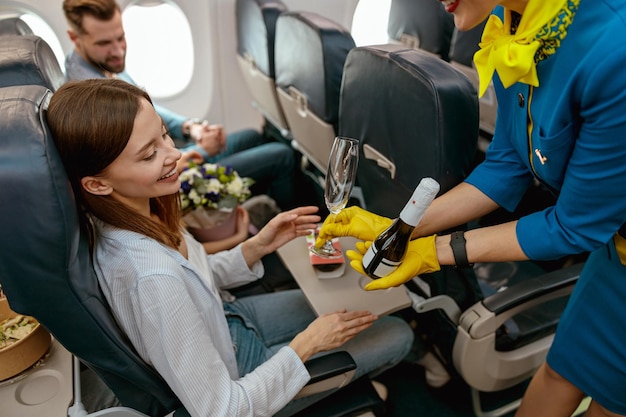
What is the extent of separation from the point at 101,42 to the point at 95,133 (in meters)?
1.68

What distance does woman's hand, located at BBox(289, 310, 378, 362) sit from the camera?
1351 mm

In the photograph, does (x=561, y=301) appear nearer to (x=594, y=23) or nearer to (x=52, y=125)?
(x=594, y=23)

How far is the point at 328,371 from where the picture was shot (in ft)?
4.27

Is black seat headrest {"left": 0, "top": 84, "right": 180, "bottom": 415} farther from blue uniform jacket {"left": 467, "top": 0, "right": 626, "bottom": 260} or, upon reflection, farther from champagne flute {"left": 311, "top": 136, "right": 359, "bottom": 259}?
blue uniform jacket {"left": 467, "top": 0, "right": 626, "bottom": 260}

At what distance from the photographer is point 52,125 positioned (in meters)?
0.99

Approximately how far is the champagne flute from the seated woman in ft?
1.18

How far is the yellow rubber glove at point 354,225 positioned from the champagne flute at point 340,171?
1.3 inches

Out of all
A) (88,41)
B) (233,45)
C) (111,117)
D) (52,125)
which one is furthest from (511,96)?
(233,45)

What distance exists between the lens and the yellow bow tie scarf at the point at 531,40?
3.23 feet

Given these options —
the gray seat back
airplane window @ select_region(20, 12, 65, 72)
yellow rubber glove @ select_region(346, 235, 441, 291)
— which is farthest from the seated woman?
airplane window @ select_region(20, 12, 65, 72)

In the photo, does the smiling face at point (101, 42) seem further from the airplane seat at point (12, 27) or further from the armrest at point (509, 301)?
the armrest at point (509, 301)

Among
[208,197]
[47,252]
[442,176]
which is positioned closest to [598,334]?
[442,176]

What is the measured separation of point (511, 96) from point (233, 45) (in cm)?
267

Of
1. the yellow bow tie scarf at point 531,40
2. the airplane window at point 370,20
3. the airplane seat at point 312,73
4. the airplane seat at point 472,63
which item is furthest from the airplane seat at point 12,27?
the airplane window at point 370,20
